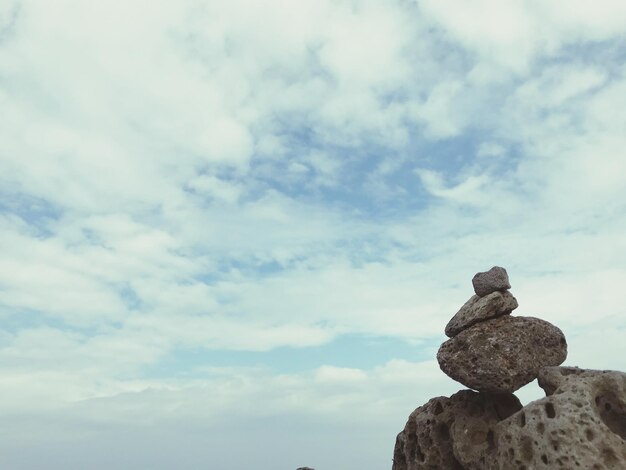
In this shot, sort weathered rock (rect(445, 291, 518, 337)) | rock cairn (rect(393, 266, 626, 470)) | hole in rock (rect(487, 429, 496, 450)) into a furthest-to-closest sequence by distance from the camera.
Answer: weathered rock (rect(445, 291, 518, 337)), hole in rock (rect(487, 429, 496, 450)), rock cairn (rect(393, 266, 626, 470))

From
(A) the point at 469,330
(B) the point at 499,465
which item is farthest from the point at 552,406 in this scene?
(A) the point at 469,330

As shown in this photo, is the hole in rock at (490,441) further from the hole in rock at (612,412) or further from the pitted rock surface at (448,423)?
the hole in rock at (612,412)

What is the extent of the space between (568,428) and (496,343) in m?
3.89

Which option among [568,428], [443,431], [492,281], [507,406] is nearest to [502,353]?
[507,406]

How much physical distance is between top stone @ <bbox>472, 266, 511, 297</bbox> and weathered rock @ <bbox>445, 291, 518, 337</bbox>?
0.19 m

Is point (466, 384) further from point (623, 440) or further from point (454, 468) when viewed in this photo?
point (623, 440)

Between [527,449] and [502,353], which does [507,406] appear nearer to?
[502,353]

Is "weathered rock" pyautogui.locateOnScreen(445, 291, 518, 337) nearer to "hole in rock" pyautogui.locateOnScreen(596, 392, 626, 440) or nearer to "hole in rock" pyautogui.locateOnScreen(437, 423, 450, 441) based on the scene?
"hole in rock" pyautogui.locateOnScreen(437, 423, 450, 441)

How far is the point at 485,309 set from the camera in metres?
23.3

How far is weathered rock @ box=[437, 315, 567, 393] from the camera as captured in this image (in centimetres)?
2169

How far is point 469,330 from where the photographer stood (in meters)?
23.0

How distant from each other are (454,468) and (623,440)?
20.3 feet

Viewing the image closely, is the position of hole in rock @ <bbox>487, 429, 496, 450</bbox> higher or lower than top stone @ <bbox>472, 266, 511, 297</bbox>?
lower

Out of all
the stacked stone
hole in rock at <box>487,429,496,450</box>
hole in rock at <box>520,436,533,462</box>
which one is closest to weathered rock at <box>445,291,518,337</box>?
the stacked stone
